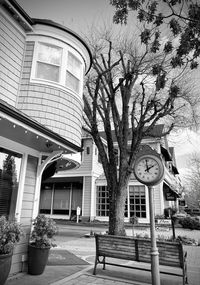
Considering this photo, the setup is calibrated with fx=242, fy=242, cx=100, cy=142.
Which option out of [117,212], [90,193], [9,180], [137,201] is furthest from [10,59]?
[137,201]

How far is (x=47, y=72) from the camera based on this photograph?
7500 millimetres

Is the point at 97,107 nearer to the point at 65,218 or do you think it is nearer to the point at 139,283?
the point at 139,283

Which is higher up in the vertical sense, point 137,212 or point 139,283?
point 137,212

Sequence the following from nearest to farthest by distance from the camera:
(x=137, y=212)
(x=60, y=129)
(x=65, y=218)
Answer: (x=60, y=129) → (x=137, y=212) → (x=65, y=218)

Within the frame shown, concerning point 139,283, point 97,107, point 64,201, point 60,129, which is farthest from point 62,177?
point 139,283

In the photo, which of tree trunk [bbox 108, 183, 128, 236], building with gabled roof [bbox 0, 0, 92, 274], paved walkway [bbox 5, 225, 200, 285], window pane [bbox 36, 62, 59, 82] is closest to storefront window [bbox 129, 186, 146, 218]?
tree trunk [bbox 108, 183, 128, 236]

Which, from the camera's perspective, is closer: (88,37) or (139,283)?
(139,283)

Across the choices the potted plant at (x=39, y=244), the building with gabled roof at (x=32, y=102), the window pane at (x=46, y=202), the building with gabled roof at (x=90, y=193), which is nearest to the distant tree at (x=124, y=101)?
the building with gabled roof at (x=32, y=102)

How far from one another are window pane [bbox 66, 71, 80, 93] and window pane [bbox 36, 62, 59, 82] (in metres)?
0.43

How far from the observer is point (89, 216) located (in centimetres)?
2088

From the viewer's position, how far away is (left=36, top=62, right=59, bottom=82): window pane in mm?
7415

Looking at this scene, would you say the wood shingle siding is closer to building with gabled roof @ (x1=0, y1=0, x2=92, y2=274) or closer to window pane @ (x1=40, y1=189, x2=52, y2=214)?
building with gabled roof @ (x1=0, y1=0, x2=92, y2=274)

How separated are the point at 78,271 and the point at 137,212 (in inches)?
561

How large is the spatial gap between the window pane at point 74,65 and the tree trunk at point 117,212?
4942 mm
